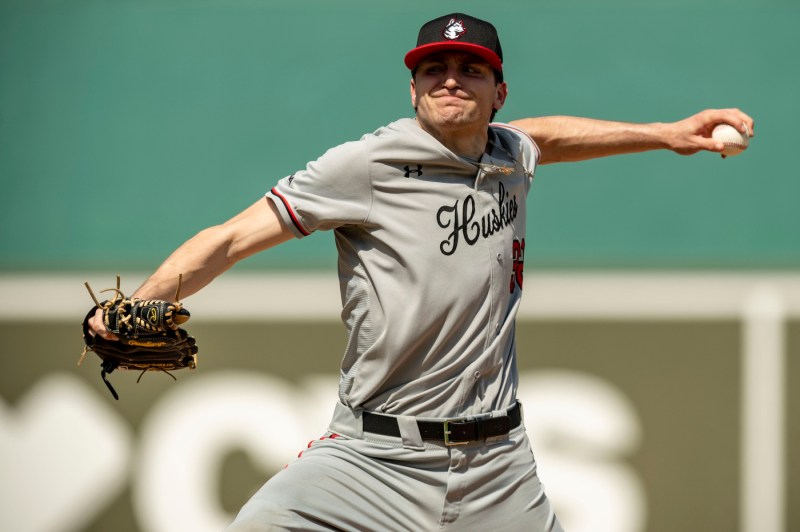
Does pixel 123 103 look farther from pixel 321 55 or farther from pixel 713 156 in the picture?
pixel 713 156

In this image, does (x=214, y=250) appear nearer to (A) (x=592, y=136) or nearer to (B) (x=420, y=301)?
(B) (x=420, y=301)

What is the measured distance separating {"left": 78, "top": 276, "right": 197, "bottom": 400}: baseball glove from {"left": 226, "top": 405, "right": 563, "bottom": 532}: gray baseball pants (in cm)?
50

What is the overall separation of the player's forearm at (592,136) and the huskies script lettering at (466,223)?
61 centimetres

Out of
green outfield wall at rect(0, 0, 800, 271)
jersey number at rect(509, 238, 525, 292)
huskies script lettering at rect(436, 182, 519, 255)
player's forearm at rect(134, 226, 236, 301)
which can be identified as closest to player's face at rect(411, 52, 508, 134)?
huskies script lettering at rect(436, 182, 519, 255)

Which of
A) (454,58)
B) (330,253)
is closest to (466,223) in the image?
Answer: (454,58)

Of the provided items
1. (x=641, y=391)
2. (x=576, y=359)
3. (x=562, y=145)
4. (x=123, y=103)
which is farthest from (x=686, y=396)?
(x=123, y=103)

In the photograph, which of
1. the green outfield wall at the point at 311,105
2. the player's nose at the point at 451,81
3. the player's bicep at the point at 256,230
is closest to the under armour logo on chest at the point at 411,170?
the player's nose at the point at 451,81

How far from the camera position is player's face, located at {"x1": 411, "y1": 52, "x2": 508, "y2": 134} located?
3623mm

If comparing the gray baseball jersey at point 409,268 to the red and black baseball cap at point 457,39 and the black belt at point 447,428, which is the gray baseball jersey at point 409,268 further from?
the red and black baseball cap at point 457,39

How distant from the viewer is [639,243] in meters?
6.24

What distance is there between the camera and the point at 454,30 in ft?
11.9

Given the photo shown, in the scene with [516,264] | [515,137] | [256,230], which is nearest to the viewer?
[256,230]

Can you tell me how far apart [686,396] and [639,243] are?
0.86 meters

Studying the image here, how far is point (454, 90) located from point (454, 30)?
0.62ft
